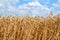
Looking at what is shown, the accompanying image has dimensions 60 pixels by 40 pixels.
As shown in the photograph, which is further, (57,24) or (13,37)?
(57,24)

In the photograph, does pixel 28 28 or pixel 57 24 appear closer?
pixel 28 28

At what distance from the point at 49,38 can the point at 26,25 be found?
0.61 m

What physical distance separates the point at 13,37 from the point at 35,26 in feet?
2.08

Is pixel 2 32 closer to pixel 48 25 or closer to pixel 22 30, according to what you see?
pixel 22 30

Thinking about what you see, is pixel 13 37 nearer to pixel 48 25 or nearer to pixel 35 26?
pixel 35 26

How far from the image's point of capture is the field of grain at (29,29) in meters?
4.30

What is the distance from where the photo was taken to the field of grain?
169 inches

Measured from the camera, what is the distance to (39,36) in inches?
173

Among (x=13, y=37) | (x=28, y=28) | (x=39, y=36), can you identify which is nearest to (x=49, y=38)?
(x=39, y=36)

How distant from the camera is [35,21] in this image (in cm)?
479

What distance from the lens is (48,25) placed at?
4676mm

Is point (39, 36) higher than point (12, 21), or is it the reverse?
point (12, 21)

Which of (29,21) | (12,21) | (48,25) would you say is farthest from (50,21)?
(12,21)

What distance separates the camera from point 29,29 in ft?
14.4
